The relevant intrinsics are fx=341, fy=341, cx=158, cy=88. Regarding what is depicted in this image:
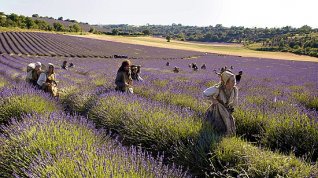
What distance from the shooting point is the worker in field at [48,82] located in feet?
24.0

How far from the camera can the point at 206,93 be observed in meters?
4.50

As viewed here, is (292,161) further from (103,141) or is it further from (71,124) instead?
(71,124)

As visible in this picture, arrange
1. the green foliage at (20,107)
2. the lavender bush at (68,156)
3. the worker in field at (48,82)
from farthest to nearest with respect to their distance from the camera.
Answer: the worker in field at (48,82) → the green foliage at (20,107) → the lavender bush at (68,156)

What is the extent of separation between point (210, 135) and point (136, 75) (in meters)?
6.37

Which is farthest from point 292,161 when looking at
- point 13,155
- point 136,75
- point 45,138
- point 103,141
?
point 136,75

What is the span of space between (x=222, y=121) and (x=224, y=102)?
0.82ft

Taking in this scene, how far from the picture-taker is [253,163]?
3256mm

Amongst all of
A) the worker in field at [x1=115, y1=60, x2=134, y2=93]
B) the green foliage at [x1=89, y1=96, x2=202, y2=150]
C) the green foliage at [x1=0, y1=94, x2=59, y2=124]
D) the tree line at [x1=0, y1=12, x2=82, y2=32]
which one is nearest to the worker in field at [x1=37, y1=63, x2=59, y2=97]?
the worker in field at [x1=115, y1=60, x2=134, y2=93]

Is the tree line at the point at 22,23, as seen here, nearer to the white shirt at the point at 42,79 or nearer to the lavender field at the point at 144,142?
the white shirt at the point at 42,79

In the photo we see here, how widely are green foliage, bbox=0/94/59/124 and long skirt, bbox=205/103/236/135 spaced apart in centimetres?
256

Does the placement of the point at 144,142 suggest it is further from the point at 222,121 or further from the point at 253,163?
the point at 253,163

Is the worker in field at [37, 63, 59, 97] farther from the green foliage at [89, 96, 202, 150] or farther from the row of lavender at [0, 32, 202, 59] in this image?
the row of lavender at [0, 32, 202, 59]

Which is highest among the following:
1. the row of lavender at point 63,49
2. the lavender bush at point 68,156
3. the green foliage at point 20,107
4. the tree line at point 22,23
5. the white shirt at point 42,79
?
the tree line at point 22,23

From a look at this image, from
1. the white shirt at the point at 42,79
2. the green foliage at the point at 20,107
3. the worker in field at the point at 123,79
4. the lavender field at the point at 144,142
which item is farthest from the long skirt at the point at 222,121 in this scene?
the white shirt at the point at 42,79
